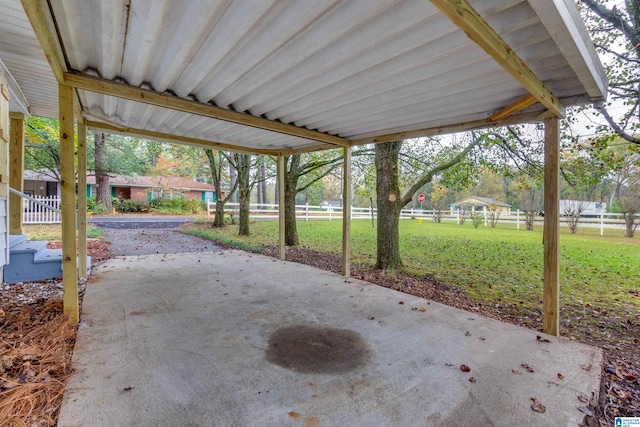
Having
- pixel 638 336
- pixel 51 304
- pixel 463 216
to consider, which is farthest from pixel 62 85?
pixel 463 216

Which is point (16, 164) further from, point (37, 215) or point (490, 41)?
point (37, 215)

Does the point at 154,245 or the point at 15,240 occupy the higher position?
the point at 15,240

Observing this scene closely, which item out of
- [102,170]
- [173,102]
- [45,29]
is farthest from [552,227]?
[102,170]

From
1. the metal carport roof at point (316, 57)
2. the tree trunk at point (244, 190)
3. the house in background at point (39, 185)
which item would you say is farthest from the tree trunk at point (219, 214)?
the house in background at point (39, 185)

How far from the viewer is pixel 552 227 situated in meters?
2.91

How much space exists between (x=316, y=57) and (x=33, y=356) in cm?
309

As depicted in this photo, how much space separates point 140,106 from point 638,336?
6478 mm

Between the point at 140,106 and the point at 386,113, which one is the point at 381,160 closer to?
the point at 386,113

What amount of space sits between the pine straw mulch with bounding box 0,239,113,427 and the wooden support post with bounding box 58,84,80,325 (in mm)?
211

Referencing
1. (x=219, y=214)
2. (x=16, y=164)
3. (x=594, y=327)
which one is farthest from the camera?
(x=219, y=214)

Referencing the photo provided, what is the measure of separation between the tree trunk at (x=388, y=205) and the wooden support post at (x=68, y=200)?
15.2ft

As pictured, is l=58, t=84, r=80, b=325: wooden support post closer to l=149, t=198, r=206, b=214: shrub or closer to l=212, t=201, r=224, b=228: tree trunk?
l=212, t=201, r=224, b=228: tree trunk

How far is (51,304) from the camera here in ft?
10.2

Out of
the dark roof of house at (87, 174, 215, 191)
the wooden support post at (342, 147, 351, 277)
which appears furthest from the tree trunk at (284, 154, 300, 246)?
the dark roof of house at (87, 174, 215, 191)
